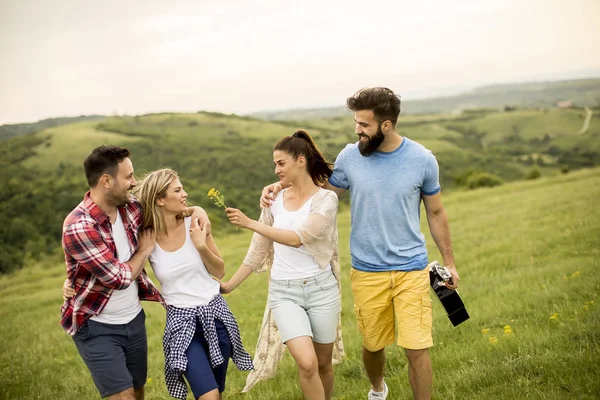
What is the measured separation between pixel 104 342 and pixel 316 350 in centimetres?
175

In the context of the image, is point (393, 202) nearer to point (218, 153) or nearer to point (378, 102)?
point (378, 102)

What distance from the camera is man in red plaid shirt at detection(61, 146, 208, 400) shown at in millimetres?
4316

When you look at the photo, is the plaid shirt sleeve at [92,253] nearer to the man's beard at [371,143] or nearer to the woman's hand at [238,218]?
the woman's hand at [238,218]

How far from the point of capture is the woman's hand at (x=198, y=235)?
4.57m

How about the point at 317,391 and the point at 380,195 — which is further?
the point at 380,195

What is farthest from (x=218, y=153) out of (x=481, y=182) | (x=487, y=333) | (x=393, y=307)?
(x=393, y=307)

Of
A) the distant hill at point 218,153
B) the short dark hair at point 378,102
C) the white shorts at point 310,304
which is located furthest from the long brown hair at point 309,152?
the white shorts at point 310,304

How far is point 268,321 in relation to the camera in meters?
5.37

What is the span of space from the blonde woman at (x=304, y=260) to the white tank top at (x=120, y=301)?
0.81m

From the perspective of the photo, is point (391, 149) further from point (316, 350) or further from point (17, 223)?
point (17, 223)

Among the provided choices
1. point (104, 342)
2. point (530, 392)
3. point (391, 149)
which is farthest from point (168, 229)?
Answer: point (530, 392)

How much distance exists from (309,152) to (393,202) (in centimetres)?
86

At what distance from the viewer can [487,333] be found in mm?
6684

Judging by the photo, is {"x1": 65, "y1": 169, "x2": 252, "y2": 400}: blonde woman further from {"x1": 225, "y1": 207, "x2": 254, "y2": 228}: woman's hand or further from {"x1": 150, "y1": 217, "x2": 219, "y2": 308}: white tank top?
{"x1": 225, "y1": 207, "x2": 254, "y2": 228}: woman's hand
